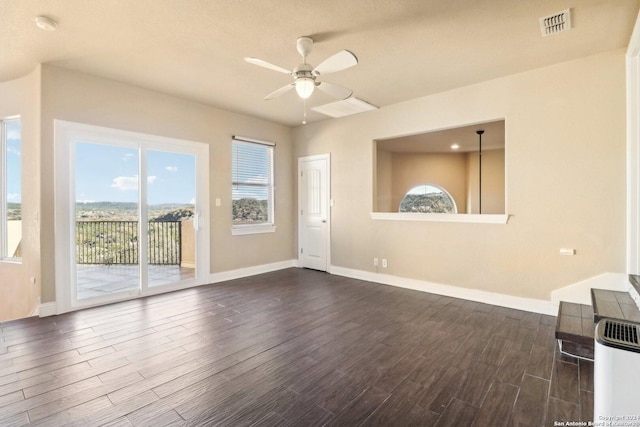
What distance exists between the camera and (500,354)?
2609 mm

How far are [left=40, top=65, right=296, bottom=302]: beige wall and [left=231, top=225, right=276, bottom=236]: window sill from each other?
0.26 ft

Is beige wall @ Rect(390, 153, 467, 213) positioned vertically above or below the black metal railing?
above

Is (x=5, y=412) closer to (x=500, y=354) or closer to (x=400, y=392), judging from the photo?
(x=400, y=392)

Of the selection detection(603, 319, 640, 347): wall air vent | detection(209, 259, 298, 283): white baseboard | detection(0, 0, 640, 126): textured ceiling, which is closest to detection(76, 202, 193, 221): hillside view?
detection(209, 259, 298, 283): white baseboard

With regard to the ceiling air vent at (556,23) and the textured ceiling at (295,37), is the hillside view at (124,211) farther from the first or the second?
the ceiling air vent at (556,23)

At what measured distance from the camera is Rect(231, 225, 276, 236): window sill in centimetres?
538

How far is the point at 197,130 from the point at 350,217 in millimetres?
2924

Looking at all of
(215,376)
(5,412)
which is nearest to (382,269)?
(215,376)

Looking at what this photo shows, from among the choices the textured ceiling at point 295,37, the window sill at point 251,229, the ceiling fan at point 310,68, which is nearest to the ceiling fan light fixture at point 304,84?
the ceiling fan at point 310,68

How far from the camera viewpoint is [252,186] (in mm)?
5695

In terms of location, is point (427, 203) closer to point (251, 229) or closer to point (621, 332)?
point (251, 229)

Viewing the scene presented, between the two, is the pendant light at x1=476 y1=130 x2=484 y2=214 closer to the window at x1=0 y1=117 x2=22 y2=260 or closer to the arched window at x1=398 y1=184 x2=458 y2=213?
the arched window at x1=398 y1=184 x2=458 y2=213

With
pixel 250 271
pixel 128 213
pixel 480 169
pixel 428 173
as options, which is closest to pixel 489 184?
pixel 480 169

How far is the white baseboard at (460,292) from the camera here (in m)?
3.59
